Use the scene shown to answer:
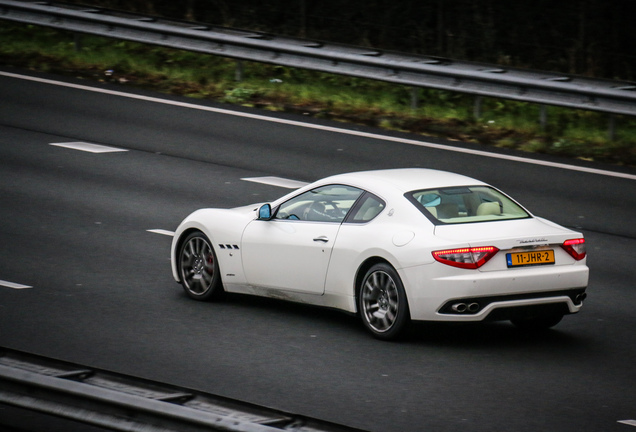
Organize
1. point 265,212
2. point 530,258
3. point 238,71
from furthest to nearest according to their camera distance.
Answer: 1. point 238,71
2. point 265,212
3. point 530,258

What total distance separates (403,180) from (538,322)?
165cm

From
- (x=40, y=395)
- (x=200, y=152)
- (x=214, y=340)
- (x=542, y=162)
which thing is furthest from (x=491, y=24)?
(x=40, y=395)

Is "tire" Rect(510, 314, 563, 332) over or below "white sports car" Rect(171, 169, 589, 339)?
below

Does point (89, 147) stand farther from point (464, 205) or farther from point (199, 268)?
point (464, 205)

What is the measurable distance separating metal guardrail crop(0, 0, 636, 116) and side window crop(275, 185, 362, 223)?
8.99 metres

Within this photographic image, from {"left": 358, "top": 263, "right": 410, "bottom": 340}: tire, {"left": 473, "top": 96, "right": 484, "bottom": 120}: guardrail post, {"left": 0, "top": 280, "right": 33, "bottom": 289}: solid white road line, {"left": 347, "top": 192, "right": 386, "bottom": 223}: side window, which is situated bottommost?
{"left": 0, "top": 280, "right": 33, "bottom": 289}: solid white road line

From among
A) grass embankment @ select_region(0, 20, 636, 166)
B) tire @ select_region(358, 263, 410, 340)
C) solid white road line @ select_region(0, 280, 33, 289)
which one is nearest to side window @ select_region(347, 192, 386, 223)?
tire @ select_region(358, 263, 410, 340)

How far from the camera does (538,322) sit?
32.9 feet

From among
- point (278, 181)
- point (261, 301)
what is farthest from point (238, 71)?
point (261, 301)

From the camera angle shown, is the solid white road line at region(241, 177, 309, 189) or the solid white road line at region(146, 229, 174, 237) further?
the solid white road line at region(241, 177, 309, 189)

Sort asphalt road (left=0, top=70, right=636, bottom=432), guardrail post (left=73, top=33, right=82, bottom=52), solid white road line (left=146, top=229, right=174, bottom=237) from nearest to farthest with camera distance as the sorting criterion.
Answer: asphalt road (left=0, top=70, right=636, bottom=432)
solid white road line (left=146, top=229, right=174, bottom=237)
guardrail post (left=73, top=33, right=82, bottom=52)

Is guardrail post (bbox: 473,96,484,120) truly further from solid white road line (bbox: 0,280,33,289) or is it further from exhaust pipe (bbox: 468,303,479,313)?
exhaust pipe (bbox: 468,303,479,313)

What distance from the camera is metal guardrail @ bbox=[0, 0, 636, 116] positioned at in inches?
734

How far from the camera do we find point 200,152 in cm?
1753
